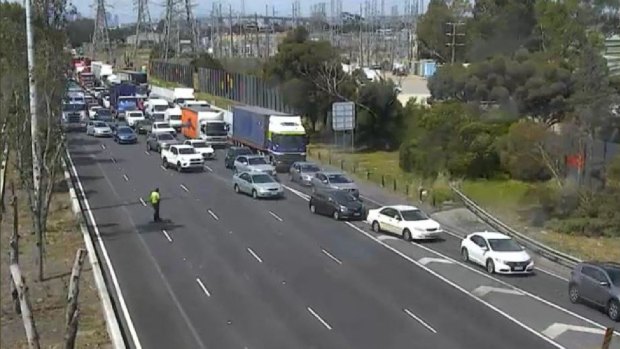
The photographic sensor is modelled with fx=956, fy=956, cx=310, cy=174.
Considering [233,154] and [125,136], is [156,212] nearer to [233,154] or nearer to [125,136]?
[233,154]

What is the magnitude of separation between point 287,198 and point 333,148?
19.7m

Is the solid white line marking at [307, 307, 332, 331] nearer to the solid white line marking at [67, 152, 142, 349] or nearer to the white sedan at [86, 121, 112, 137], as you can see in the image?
the solid white line marking at [67, 152, 142, 349]

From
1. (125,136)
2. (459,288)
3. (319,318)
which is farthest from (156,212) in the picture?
(125,136)

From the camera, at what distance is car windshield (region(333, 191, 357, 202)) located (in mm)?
35656

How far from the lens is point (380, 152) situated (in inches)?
2293

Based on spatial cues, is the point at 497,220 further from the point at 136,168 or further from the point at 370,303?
the point at 136,168

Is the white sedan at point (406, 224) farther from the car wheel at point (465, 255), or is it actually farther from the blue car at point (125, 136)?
the blue car at point (125, 136)

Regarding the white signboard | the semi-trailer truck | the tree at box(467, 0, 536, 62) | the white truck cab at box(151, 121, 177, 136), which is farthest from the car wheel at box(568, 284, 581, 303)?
the tree at box(467, 0, 536, 62)

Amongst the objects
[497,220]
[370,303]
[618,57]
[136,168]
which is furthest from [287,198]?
[618,57]

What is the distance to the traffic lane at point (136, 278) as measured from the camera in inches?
786

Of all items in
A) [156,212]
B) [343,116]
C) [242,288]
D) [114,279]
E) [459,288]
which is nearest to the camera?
[242,288]

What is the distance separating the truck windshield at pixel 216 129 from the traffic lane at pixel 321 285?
2127 cm

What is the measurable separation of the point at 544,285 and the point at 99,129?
47.8m

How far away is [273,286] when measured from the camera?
24594 mm
